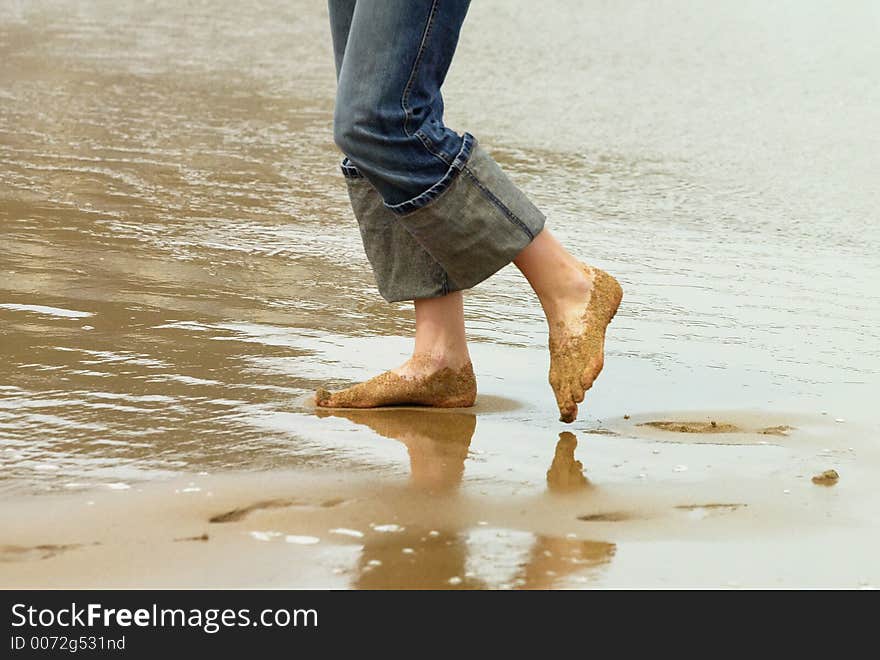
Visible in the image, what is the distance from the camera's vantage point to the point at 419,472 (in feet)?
6.39

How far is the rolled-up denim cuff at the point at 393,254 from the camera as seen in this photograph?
236 centimetres

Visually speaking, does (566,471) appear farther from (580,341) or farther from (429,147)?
(429,147)

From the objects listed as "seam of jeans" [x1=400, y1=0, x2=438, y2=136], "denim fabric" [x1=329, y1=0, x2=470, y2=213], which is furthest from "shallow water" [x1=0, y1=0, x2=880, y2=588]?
"seam of jeans" [x1=400, y1=0, x2=438, y2=136]

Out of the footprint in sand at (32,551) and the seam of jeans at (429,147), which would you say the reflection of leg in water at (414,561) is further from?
the seam of jeans at (429,147)

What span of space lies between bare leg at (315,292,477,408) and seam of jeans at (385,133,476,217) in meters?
0.28

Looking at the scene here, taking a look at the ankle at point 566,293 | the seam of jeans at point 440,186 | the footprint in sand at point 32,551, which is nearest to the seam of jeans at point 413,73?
the seam of jeans at point 440,186

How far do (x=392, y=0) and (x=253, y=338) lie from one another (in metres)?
Result: 0.88

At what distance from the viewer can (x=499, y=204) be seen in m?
2.16

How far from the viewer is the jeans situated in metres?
2.06

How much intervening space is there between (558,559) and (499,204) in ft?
2.40

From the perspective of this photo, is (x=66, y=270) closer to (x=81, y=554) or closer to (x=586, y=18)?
(x=81, y=554)

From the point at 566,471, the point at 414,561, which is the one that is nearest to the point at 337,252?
the point at 566,471

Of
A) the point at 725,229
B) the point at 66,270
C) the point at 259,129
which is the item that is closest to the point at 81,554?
the point at 66,270

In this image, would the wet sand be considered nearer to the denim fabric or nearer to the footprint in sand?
the footprint in sand
